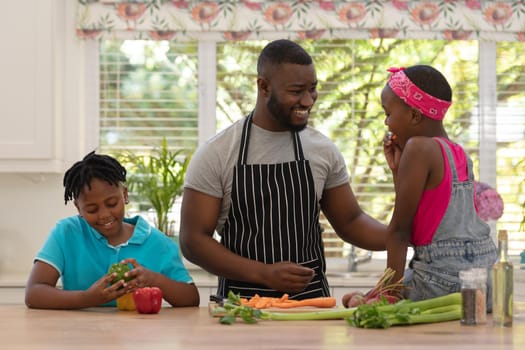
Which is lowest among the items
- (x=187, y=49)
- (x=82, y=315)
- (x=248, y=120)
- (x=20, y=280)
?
(x=20, y=280)

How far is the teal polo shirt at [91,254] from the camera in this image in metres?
2.54

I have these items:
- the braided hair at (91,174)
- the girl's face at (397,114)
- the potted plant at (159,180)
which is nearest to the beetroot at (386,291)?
the girl's face at (397,114)

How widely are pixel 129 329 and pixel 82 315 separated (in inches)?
13.1

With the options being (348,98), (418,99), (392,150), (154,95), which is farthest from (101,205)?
(348,98)

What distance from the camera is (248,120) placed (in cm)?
266

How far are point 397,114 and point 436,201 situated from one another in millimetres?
240

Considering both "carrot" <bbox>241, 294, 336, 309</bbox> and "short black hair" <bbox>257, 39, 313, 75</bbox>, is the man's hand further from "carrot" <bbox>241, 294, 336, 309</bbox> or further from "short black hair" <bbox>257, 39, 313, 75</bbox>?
"short black hair" <bbox>257, 39, 313, 75</bbox>

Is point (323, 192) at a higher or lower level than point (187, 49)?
lower

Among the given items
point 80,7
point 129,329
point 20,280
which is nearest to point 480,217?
point 129,329

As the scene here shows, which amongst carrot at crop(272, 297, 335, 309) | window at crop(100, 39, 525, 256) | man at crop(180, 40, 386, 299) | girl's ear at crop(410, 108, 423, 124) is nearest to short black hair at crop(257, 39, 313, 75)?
man at crop(180, 40, 386, 299)

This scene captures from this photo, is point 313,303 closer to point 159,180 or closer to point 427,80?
point 427,80

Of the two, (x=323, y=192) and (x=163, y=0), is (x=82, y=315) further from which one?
(x=163, y=0)

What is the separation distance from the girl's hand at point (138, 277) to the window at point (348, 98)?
2.39m

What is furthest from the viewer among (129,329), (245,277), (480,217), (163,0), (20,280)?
(163,0)
